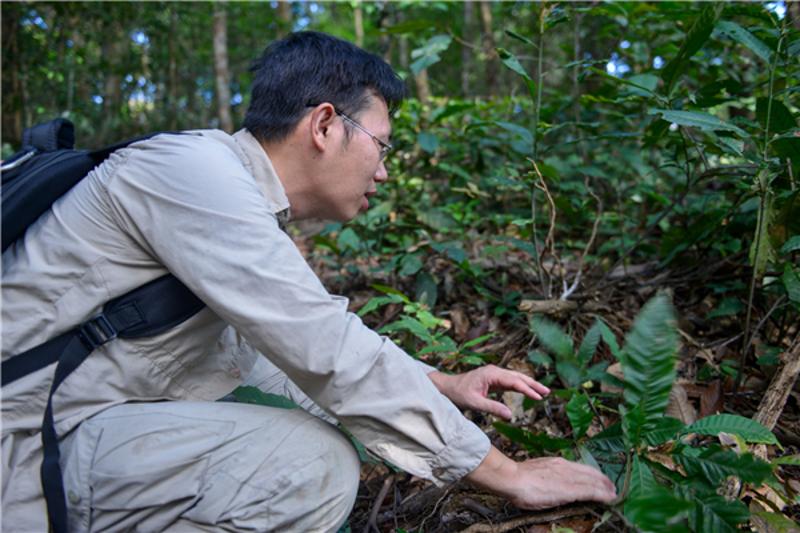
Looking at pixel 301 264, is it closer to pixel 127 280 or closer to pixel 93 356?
pixel 127 280

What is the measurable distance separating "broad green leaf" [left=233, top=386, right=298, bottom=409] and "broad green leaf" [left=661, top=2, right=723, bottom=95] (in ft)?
5.90

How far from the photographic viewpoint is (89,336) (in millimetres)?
1546

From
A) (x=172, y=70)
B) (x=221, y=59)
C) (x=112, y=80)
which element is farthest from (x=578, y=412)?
(x=172, y=70)

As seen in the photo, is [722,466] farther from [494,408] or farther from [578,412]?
[494,408]

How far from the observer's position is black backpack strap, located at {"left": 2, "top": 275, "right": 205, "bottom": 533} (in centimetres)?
148

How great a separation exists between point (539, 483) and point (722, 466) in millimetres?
424

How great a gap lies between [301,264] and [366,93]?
72 cm

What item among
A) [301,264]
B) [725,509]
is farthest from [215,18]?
[725,509]

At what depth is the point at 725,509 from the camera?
137 centimetres

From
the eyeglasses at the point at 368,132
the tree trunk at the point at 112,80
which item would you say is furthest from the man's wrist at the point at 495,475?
the tree trunk at the point at 112,80

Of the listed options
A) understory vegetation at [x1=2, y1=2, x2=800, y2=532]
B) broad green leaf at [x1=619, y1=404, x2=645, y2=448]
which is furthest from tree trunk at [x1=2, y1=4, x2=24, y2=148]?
broad green leaf at [x1=619, y1=404, x2=645, y2=448]

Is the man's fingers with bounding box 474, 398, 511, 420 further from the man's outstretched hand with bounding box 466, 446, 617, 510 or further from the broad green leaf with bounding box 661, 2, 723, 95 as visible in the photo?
the broad green leaf with bounding box 661, 2, 723, 95

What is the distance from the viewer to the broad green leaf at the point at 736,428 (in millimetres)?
1568

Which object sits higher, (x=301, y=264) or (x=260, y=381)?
(x=301, y=264)
